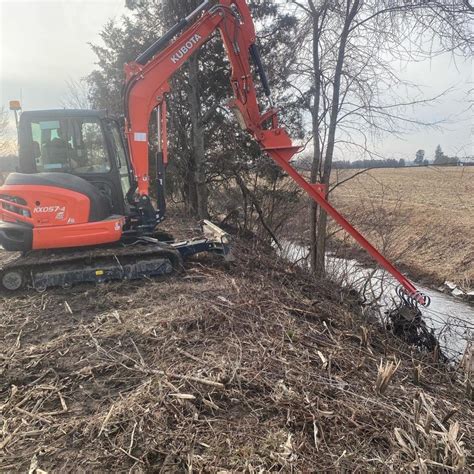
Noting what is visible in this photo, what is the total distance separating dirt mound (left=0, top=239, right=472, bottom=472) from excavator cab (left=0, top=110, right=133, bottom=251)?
119 cm

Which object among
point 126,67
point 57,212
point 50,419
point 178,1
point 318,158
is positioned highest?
point 178,1

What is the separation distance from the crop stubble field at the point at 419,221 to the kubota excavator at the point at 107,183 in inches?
189

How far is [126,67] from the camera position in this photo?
5953mm

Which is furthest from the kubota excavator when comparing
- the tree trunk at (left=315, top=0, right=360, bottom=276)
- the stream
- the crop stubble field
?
the crop stubble field

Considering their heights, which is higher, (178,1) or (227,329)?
(178,1)

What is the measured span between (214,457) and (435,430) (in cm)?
141

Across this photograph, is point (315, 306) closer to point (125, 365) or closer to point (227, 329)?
point (227, 329)

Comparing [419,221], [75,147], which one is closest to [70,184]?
[75,147]

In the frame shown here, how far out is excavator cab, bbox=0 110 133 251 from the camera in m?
5.32

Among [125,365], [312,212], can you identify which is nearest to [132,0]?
[312,212]

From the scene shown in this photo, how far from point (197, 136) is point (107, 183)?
639 centimetres

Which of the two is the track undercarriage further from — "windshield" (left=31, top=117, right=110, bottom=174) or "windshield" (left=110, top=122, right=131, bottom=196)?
"windshield" (left=31, top=117, right=110, bottom=174)

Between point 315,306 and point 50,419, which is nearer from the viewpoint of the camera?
point 50,419

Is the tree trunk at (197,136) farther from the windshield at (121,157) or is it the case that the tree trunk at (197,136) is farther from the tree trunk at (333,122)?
the windshield at (121,157)
